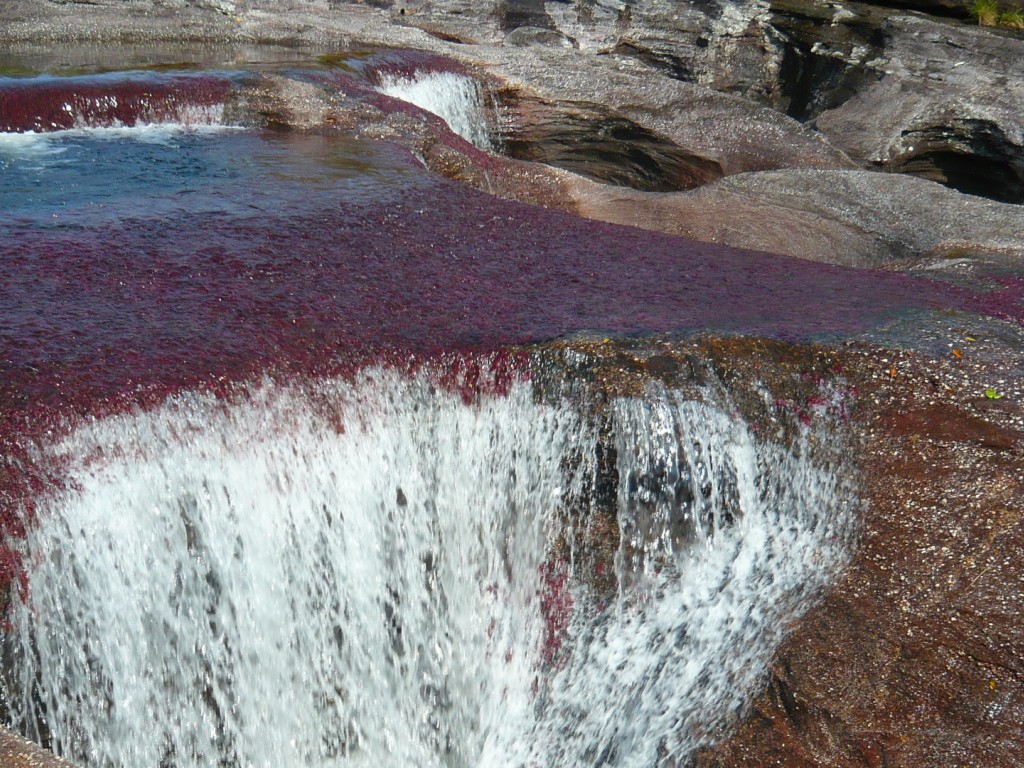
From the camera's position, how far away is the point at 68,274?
183 inches

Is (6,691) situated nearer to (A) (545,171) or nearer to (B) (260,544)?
(B) (260,544)

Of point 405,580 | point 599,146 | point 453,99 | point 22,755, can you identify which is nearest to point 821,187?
point 599,146

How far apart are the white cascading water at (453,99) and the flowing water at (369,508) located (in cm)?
574

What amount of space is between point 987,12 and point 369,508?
41.0 feet

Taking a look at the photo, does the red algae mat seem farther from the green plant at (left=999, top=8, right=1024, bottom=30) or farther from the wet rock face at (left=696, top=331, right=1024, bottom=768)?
the green plant at (left=999, top=8, right=1024, bottom=30)

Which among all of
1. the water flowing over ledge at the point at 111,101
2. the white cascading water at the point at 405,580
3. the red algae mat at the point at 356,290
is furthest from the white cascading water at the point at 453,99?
the white cascading water at the point at 405,580

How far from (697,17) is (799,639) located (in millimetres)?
11945

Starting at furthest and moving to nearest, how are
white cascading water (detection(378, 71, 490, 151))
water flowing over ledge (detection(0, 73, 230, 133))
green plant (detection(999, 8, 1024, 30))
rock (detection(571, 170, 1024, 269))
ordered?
1. green plant (detection(999, 8, 1024, 30))
2. white cascading water (detection(378, 71, 490, 151))
3. water flowing over ledge (detection(0, 73, 230, 133))
4. rock (detection(571, 170, 1024, 269))

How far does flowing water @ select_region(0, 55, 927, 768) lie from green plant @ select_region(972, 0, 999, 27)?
9.73 m

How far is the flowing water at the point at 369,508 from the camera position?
3.70m

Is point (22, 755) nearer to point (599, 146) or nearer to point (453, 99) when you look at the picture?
point (453, 99)

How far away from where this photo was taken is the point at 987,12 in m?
13.2

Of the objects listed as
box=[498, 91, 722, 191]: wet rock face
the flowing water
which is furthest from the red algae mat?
box=[498, 91, 722, 191]: wet rock face

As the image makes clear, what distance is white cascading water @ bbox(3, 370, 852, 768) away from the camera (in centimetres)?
374
